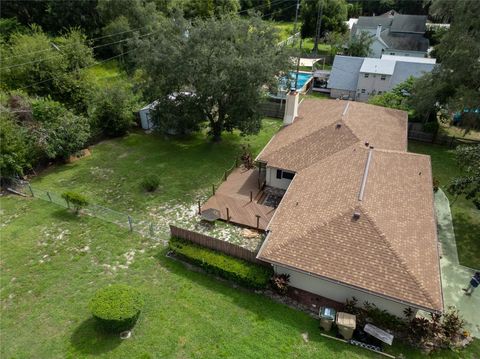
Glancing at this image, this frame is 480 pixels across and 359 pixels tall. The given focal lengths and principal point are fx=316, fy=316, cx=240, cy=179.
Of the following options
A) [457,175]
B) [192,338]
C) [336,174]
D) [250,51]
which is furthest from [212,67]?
[457,175]

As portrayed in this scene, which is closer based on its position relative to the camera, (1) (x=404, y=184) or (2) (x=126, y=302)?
(2) (x=126, y=302)

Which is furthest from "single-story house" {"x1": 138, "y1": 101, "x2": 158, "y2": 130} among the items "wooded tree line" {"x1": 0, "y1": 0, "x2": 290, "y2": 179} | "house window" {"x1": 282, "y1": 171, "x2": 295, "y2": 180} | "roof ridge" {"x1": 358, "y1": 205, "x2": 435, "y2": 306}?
"roof ridge" {"x1": 358, "y1": 205, "x2": 435, "y2": 306}

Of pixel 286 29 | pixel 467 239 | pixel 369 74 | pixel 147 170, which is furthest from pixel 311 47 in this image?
pixel 467 239

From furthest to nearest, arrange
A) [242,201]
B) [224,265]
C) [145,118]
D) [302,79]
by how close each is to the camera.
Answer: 1. [302,79]
2. [145,118]
3. [242,201]
4. [224,265]

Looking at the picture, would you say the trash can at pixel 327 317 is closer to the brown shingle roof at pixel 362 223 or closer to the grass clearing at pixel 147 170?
the brown shingle roof at pixel 362 223

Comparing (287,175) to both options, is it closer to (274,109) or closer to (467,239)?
(467,239)

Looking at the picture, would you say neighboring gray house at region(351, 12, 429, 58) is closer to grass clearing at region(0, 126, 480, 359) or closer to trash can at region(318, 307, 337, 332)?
grass clearing at region(0, 126, 480, 359)

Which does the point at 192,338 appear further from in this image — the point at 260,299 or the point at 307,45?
the point at 307,45
